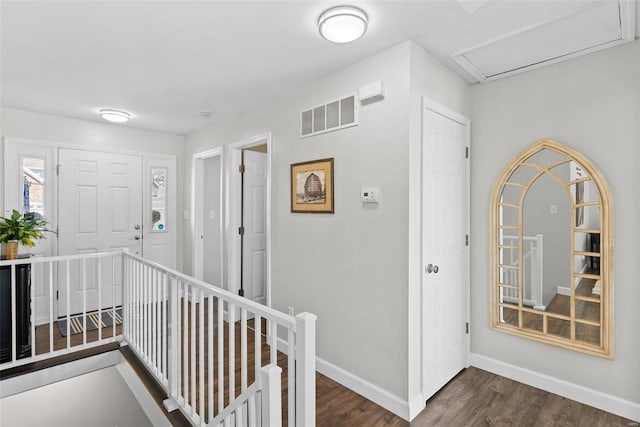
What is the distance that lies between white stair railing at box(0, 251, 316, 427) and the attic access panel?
2.11 meters

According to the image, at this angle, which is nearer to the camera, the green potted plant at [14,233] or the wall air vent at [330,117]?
the wall air vent at [330,117]

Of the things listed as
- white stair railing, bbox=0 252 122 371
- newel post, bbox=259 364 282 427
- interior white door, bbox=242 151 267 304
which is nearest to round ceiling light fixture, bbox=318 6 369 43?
newel post, bbox=259 364 282 427

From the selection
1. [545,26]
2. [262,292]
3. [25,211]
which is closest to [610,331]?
[545,26]

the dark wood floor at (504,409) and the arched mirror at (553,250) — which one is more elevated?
the arched mirror at (553,250)

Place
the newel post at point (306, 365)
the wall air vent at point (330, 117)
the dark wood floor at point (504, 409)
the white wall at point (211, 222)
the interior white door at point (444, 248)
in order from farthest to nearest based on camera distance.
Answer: the white wall at point (211, 222) < the wall air vent at point (330, 117) < the interior white door at point (444, 248) < the dark wood floor at point (504, 409) < the newel post at point (306, 365)

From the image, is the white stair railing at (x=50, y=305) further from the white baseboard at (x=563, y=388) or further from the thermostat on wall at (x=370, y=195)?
the white baseboard at (x=563, y=388)

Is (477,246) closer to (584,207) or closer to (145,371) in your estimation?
(584,207)

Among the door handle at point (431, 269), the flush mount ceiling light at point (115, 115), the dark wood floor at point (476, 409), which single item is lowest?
the dark wood floor at point (476, 409)

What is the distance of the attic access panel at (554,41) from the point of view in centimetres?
178

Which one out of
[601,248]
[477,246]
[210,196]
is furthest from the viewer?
[210,196]

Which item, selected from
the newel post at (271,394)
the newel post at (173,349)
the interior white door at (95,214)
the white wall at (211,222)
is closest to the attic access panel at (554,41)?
the newel post at (271,394)

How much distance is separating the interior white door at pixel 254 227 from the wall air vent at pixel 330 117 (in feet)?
4.22

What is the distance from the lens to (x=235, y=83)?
2.85 metres

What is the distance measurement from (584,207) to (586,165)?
0.96 feet
